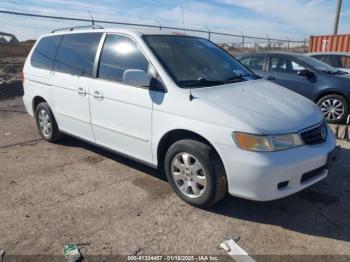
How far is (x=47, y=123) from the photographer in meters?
5.63

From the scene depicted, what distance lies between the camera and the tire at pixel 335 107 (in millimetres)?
7188

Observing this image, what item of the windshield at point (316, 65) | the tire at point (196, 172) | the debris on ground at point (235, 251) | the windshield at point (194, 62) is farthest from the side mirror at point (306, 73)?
the debris on ground at point (235, 251)

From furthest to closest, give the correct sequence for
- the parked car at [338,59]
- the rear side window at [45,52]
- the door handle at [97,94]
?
1. the parked car at [338,59]
2. the rear side window at [45,52]
3. the door handle at [97,94]

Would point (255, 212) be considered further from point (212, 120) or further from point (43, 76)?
point (43, 76)

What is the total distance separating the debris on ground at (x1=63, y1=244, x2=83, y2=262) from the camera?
280cm

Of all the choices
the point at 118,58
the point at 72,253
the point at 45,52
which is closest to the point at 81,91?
the point at 118,58

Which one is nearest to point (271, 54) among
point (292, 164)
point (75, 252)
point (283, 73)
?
point (283, 73)

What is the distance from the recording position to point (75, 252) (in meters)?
2.88

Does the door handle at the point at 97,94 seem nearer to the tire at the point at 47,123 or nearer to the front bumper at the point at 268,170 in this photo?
the tire at the point at 47,123

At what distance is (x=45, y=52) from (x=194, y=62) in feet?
8.81

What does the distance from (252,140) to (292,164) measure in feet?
1.39

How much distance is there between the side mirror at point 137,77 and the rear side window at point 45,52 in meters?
2.10

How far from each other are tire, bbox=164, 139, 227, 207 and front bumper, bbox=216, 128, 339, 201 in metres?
0.11

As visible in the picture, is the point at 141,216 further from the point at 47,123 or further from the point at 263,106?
the point at 47,123
